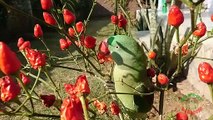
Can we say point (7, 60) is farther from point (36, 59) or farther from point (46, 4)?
point (46, 4)

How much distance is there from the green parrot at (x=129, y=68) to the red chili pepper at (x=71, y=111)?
32cm

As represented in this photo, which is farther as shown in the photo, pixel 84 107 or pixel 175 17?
pixel 175 17

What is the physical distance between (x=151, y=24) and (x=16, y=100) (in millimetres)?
2838

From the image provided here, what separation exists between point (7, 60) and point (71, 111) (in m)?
0.18

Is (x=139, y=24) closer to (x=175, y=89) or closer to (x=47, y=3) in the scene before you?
(x=175, y=89)

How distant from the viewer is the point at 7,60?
0.64 meters

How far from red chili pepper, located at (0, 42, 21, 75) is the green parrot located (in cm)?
30

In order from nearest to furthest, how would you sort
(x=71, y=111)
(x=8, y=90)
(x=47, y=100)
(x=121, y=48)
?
(x=71, y=111), (x=8, y=90), (x=47, y=100), (x=121, y=48)

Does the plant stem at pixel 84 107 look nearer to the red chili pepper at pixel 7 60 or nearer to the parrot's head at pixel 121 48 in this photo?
the red chili pepper at pixel 7 60

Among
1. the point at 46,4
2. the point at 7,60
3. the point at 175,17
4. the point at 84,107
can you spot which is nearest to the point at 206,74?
the point at 175,17

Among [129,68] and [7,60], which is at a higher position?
[7,60]

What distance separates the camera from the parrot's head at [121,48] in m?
0.89

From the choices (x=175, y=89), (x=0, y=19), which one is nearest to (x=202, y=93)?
(x=175, y=89)

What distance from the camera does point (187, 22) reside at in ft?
14.8
